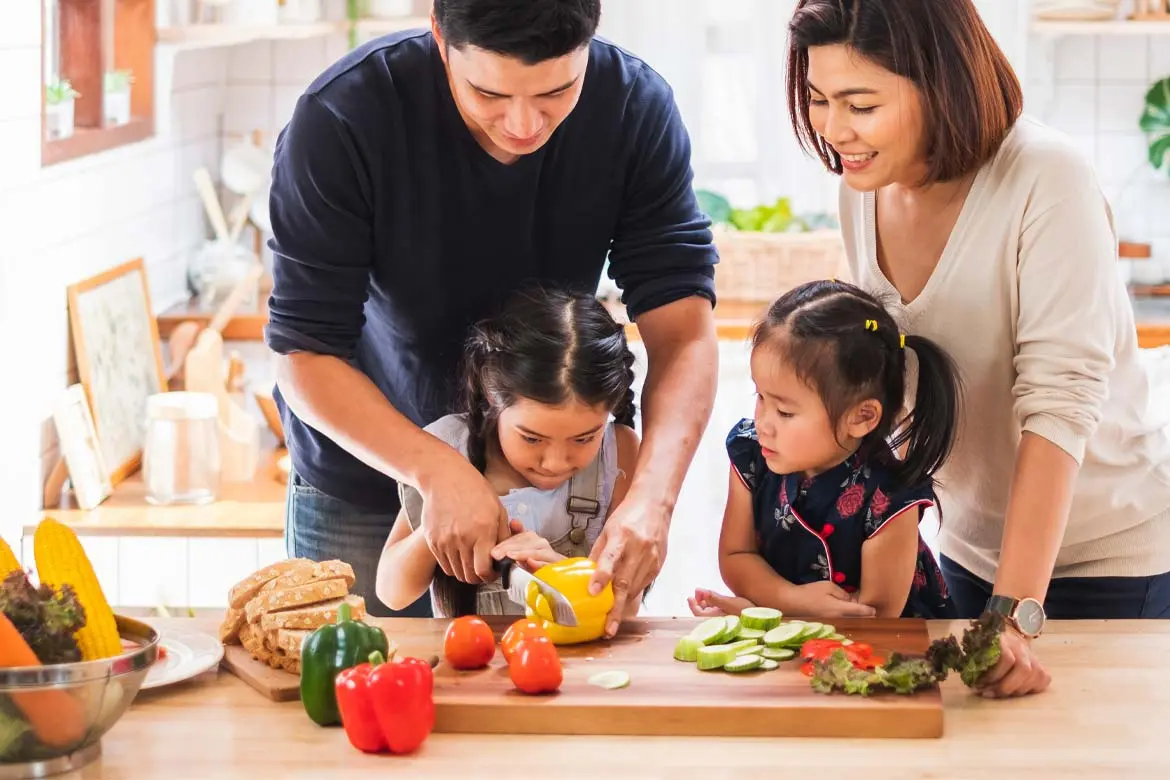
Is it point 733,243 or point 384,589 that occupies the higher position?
point 733,243

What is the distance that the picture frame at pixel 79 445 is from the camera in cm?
291

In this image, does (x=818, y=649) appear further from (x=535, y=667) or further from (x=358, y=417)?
(x=358, y=417)

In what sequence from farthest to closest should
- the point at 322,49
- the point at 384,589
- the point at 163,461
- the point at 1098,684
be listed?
the point at 322,49 < the point at 163,461 < the point at 384,589 < the point at 1098,684

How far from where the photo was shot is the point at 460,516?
1.64m

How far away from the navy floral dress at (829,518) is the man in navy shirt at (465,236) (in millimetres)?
140

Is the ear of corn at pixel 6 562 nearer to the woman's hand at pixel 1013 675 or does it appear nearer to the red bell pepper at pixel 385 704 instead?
the red bell pepper at pixel 385 704

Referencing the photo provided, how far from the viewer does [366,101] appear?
175cm

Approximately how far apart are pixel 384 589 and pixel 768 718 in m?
0.63

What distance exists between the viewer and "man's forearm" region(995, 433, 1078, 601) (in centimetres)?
158

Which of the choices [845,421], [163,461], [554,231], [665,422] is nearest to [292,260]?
[554,231]

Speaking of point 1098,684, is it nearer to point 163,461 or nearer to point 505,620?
point 505,620

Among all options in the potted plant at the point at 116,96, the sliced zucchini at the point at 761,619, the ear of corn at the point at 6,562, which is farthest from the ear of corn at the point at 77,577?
the potted plant at the point at 116,96

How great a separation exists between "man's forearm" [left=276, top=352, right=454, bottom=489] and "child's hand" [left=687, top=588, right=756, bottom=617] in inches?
15.1

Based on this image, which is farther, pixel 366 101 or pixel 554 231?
pixel 554 231
